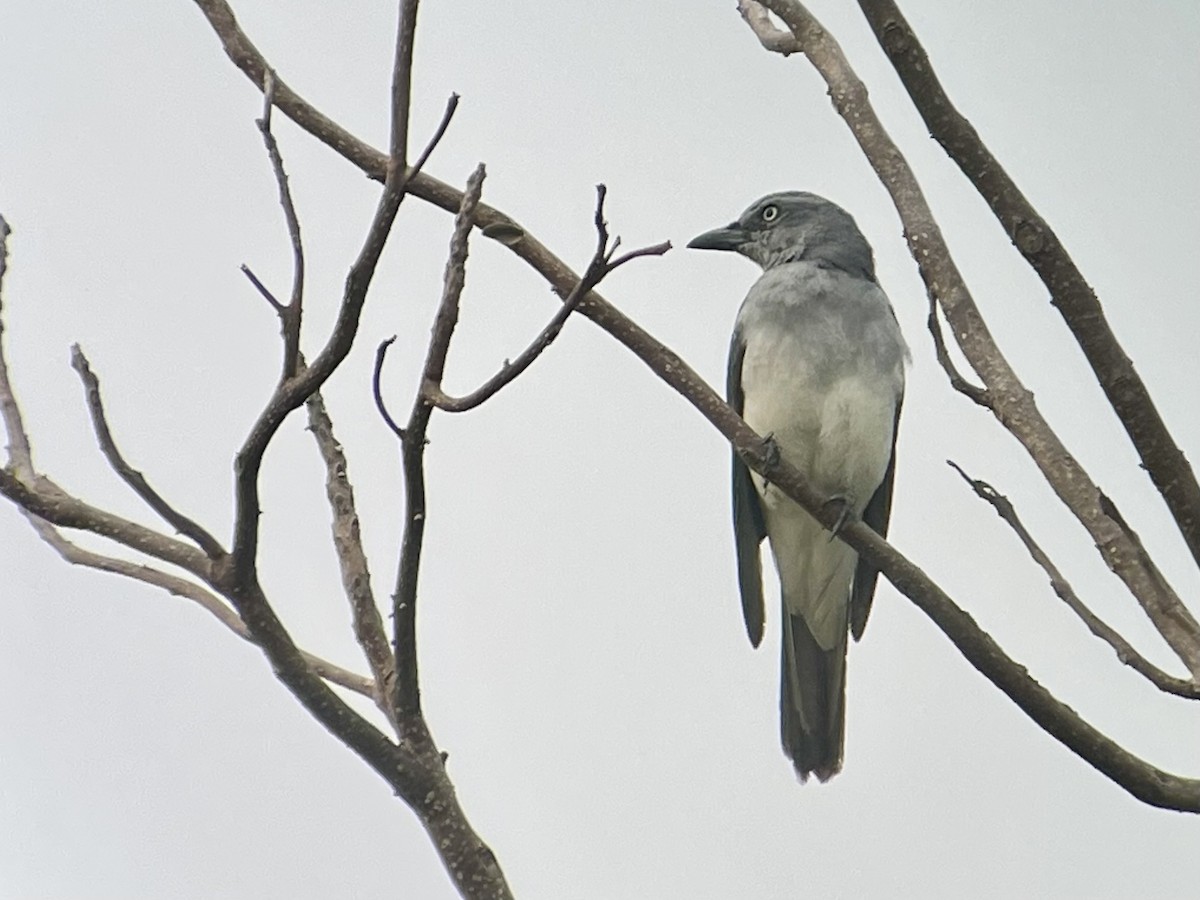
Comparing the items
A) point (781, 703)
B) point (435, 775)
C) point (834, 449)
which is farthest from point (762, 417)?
point (435, 775)

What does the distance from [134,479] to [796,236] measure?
459cm

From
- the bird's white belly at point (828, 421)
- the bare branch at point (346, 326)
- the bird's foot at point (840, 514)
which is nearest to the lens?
the bare branch at point (346, 326)

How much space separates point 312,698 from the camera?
312cm

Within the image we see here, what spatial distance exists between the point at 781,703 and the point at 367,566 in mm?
3319

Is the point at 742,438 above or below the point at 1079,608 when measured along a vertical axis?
above

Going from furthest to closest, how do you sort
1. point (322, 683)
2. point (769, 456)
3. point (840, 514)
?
point (840, 514) → point (769, 456) → point (322, 683)

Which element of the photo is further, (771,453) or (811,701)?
(811,701)

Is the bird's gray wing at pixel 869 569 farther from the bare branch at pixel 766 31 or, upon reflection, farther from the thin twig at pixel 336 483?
the thin twig at pixel 336 483

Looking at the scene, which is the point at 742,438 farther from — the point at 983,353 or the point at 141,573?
the point at 141,573

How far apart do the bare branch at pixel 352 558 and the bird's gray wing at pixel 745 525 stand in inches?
110

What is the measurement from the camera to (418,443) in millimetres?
3006

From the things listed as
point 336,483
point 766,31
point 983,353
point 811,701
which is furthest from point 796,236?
point 336,483

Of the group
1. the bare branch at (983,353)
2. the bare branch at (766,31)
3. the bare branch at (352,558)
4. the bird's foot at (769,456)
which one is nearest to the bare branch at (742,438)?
the bird's foot at (769,456)

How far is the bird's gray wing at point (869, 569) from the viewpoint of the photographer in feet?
22.5
